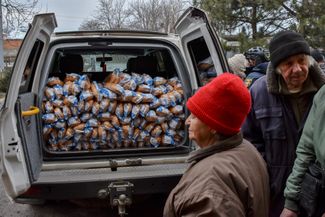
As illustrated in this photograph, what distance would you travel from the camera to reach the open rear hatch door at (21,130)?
3.19 metres

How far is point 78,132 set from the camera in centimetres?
425

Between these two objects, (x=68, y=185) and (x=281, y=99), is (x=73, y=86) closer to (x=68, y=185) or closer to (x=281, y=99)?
(x=68, y=185)

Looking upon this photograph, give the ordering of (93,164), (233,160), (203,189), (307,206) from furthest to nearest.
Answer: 1. (93,164)
2. (307,206)
3. (233,160)
4. (203,189)

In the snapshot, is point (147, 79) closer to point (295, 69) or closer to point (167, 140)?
point (167, 140)

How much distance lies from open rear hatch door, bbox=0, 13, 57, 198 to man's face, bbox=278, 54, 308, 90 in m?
1.99

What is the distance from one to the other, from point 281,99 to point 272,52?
0.96 feet

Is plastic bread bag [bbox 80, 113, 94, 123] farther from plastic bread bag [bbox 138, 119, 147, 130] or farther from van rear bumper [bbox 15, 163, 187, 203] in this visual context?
van rear bumper [bbox 15, 163, 187, 203]

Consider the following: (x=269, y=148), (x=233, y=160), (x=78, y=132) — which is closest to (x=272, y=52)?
(x=269, y=148)

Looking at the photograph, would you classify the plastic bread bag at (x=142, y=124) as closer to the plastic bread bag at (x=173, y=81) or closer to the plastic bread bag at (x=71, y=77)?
the plastic bread bag at (x=173, y=81)

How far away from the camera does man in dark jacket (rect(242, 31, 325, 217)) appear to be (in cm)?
251

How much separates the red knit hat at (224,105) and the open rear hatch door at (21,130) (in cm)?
193

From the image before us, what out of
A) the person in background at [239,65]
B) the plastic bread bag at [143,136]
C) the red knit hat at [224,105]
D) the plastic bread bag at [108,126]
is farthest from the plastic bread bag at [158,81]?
the red knit hat at [224,105]

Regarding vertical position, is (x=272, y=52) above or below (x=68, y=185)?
above

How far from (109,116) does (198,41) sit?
46.5 inches
